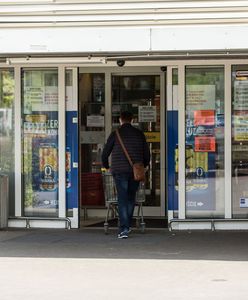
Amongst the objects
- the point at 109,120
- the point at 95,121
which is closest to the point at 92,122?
the point at 95,121

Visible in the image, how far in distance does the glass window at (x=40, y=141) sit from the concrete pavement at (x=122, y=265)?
63cm

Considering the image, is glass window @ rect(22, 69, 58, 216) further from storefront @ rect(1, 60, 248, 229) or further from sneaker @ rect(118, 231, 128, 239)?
sneaker @ rect(118, 231, 128, 239)

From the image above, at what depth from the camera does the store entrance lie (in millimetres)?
13414

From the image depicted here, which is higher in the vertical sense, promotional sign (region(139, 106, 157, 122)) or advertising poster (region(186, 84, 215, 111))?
advertising poster (region(186, 84, 215, 111))

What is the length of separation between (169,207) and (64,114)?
2328 millimetres

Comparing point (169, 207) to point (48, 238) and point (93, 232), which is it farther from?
point (48, 238)

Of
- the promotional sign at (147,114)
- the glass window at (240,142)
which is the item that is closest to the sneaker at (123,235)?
the glass window at (240,142)

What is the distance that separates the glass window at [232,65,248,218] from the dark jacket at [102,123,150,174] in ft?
5.16

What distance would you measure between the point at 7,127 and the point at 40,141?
654mm

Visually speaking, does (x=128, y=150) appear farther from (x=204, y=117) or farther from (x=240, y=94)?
(x=240, y=94)

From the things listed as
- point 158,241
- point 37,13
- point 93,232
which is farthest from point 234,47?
point 93,232

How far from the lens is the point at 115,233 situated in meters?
11.9

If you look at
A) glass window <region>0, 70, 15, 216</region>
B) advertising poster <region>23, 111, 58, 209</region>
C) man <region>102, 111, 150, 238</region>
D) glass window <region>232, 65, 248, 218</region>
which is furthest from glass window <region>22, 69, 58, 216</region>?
glass window <region>232, 65, 248, 218</region>

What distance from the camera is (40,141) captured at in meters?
12.5
